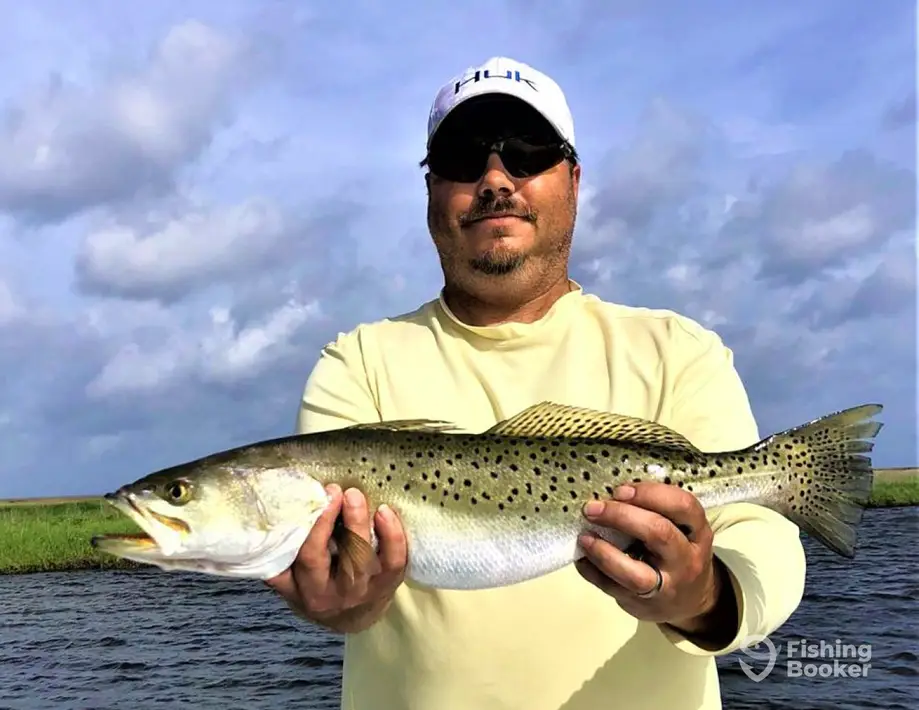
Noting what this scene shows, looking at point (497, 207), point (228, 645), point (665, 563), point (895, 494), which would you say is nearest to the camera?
point (665, 563)

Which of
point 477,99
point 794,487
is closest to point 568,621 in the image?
point 794,487

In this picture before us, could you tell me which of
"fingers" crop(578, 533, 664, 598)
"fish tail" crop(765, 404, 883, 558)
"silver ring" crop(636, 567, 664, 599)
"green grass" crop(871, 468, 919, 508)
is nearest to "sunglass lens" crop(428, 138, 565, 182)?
"fish tail" crop(765, 404, 883, 558)

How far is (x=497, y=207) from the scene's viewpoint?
4.21 meters

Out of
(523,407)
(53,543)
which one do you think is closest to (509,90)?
(523,407)

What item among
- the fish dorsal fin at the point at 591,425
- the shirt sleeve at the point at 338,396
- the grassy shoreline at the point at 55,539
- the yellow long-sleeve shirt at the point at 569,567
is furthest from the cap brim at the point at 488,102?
the grassy shoreline at the point at 55,539

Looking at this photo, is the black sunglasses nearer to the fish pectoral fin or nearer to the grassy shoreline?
the fish pectoral fin

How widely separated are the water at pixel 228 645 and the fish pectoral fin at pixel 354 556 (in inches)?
514

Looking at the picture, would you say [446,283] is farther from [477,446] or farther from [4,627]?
[4,627]

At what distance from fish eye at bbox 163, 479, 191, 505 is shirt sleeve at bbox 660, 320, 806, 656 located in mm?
2036

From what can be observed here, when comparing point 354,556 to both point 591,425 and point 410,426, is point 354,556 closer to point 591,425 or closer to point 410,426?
point 410,426

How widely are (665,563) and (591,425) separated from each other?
74 centimetres

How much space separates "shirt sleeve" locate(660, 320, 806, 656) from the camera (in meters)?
3.33

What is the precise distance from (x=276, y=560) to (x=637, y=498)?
1.50m

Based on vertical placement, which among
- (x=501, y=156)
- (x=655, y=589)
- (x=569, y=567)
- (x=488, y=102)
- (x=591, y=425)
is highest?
(x=488, y=102)
